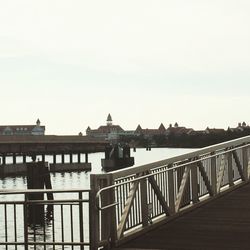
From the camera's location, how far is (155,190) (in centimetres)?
969

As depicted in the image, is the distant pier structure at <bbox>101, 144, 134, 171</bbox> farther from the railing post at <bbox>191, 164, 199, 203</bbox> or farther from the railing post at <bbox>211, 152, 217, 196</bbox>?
the railing post at <bbox>191, 164, 199, 203</bbox>

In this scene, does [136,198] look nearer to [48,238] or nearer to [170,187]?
[170,187]

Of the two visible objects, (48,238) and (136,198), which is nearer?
(136,198)

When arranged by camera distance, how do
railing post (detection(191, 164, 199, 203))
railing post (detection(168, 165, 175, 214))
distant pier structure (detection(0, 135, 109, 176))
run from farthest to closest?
distant pier structure (detection(0, 135, 109, 176)) → railing post (detection(191, 164, 199, 203)) → railing post (detection(168, 165, 175, 214))

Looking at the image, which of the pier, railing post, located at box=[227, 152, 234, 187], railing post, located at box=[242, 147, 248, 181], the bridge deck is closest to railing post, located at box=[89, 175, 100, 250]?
Answer: the pier

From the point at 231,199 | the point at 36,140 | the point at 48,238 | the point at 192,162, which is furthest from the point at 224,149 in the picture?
the point at 36,140

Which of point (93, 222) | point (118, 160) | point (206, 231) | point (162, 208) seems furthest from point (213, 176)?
point (118, 160)

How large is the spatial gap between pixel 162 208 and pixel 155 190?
64cm

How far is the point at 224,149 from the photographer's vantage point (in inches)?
567

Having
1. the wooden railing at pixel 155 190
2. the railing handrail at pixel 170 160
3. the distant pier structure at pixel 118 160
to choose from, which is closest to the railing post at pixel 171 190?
the wooden railing at pixel 155 190

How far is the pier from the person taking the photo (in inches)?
311

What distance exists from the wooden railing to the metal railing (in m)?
0.30

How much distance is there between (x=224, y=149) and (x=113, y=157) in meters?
101

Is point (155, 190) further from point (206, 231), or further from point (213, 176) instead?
point (213, 176)
